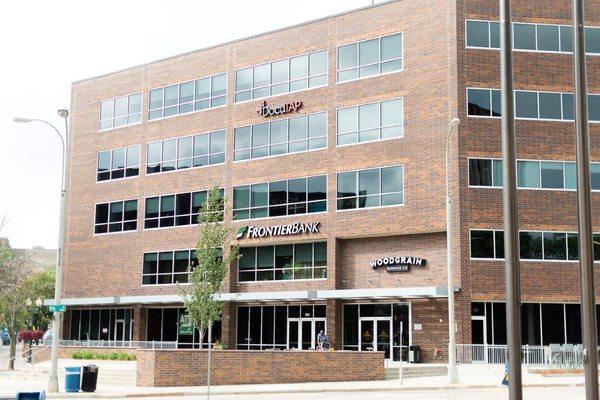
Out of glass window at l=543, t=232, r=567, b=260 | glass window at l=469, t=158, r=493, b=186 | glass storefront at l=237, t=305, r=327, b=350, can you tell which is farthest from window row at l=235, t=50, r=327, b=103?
glass window at l=543, t=232, r=567, b=260

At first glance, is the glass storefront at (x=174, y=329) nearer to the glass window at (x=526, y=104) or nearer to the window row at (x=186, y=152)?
the window row at (x=186, y=152)

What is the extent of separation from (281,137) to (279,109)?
163 centimetres

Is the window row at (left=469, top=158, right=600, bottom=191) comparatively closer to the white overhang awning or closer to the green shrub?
the white overhang awning

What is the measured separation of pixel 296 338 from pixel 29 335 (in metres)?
31.7

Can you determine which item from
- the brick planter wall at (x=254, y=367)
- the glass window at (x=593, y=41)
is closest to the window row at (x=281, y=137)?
the glass window at (x=593, y=41)

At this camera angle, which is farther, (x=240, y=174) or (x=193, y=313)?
(x=240, y=174)

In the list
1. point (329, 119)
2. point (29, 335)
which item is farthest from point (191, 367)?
point (29, 335)

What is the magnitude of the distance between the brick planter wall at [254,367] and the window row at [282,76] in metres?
19.8

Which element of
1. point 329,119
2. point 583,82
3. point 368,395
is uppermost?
point 329,119

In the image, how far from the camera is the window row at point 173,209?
53375 mm

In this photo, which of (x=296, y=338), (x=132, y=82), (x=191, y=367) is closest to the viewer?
(x=191, y=367)

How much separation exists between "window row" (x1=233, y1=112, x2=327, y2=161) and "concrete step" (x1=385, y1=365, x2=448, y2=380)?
14228 mm

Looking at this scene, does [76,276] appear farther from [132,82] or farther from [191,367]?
[191,367]

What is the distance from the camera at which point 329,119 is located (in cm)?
4862
